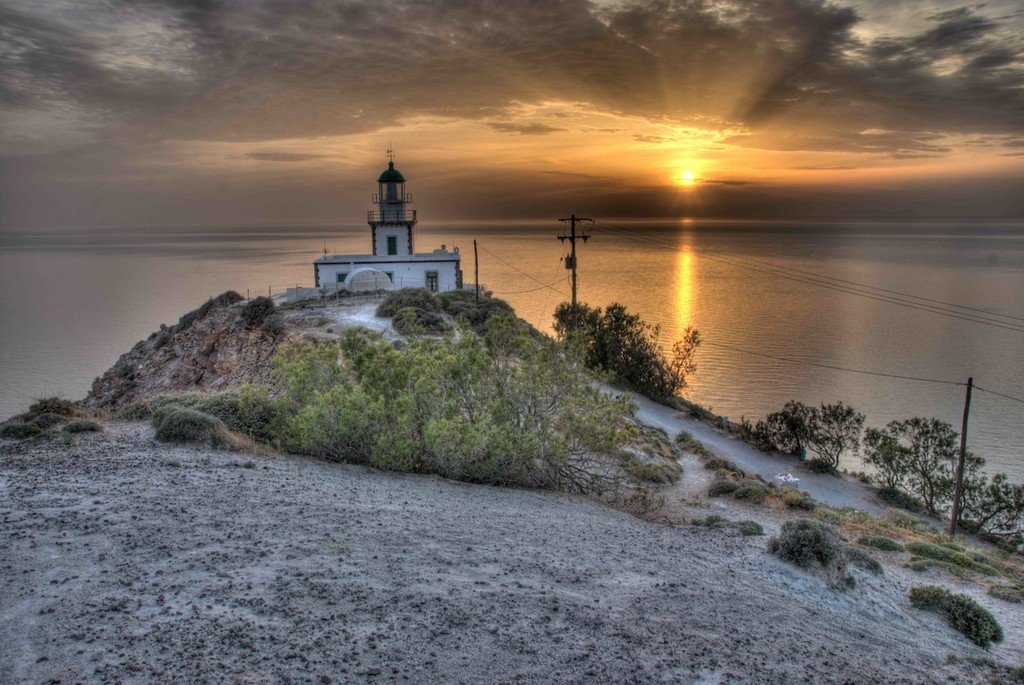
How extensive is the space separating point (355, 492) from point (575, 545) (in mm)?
3743

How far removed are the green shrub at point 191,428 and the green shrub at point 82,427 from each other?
114 centimetres

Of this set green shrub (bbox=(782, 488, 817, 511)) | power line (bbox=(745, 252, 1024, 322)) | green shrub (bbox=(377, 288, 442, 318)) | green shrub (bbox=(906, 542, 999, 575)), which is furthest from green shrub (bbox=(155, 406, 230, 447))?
power line (bbox=(745, 252, 1024, 322))

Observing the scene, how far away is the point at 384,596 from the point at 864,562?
792 centimetres

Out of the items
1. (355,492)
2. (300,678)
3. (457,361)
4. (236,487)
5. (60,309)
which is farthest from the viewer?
(60,309)

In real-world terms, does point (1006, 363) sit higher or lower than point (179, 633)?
lower

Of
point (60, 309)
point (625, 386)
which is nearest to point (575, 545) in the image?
point (625, 386)

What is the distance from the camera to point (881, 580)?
32.0 feet

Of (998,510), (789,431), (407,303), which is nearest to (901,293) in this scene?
(789,431)

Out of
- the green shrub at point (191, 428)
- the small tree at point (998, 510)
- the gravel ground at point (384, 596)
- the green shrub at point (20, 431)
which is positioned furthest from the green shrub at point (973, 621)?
the green shrub at point (20, 431)

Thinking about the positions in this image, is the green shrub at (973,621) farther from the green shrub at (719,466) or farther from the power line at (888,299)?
the power line at (888,299)

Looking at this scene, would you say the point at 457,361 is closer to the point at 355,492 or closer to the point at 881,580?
the point at 355,492

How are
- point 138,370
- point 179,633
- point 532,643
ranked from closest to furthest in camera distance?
point 179,633, point 532,643, point 138,370

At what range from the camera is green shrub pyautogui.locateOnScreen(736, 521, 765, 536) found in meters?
10.9

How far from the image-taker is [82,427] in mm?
12438
